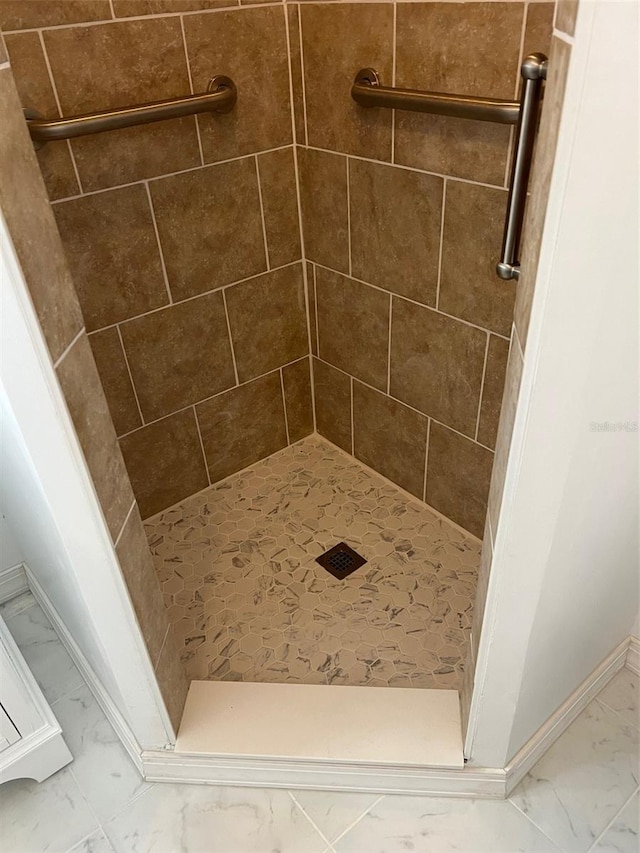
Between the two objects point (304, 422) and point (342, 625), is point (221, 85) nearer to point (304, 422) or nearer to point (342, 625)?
point (304, 422)

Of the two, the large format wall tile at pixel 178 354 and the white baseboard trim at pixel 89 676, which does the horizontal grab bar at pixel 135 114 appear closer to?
the large format wall tile at pixel 178 354

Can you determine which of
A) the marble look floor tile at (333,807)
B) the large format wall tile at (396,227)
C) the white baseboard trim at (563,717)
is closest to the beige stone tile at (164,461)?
the large format wall tile at (396,227)

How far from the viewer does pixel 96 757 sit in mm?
1291

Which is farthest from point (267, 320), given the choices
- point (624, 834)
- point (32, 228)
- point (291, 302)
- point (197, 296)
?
point (624, 834)

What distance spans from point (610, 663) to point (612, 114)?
3.83 feet

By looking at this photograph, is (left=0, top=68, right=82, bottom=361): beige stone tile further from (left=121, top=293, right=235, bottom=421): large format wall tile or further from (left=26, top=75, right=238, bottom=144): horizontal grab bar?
(left=121, top=293, right=235, bottom=421): large format wall tile

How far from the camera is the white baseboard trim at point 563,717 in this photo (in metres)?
1.19

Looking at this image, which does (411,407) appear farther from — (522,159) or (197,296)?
(522,159)

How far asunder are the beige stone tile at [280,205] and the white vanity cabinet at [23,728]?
3.63 ft

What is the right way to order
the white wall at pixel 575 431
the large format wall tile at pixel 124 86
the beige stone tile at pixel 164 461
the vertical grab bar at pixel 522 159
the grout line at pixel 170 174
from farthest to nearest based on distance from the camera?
the beige stone tile at pixel 164 461, the grout line at pixel 170 174, the large format wall tile at pixel 124 86, the vertical grab bar at pixel 522 159, the white wall at pixel 575 431

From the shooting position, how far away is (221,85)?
141cm

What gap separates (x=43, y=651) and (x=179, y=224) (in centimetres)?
106

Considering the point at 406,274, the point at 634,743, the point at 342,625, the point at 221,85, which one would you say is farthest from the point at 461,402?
the point at 221,85

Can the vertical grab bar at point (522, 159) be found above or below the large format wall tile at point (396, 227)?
above
